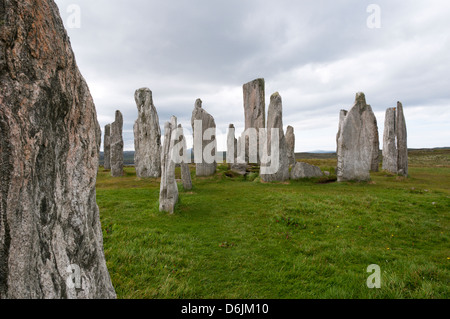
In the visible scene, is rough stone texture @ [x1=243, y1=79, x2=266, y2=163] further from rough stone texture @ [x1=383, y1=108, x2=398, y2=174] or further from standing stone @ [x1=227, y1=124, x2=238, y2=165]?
rough stone texture @ [x1=383, y1=108, x2=398, y2=174]

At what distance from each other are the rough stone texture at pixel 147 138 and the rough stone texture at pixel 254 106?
7.17 meters

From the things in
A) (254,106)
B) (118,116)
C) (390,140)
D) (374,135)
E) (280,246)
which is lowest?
(280,246)

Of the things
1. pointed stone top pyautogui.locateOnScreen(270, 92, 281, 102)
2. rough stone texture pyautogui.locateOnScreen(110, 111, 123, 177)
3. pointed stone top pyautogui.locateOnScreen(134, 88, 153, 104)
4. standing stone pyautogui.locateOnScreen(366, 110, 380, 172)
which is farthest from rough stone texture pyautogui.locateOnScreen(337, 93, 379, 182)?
rough stone texture pyautogui.locateOnScreen(110, 111, 123, 177)

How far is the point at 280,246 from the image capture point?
5680 mm

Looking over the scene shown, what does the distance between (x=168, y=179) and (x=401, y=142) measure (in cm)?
1573

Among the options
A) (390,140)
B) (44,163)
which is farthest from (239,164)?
(44,163)

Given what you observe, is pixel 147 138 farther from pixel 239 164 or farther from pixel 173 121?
pixel 173 121

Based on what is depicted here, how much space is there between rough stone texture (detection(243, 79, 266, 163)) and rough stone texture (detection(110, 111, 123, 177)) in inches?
389

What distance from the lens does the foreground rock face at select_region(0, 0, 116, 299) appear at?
1.62 meters

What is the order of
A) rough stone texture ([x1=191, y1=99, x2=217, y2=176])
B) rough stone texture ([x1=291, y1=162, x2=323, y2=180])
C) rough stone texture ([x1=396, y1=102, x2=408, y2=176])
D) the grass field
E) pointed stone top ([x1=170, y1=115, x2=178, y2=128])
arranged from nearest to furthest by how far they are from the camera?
the grass field, pointed stone top ([x1=170, y1=115, x2=178, y2=128]), rough stone texture ([x1=291, y1=162, x2=323, y2=180]), rough stone texture ([x1=396, y1=102, x2=408, y2=176]), rough stone texture ([x1=191, y1=99, x2=217, y2=176])

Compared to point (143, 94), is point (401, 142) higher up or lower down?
lower down

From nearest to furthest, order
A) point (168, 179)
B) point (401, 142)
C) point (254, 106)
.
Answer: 1. point (168, 179)
2. point (401, 142)
3. point (254, 106)

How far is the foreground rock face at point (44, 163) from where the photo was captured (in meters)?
1.62
